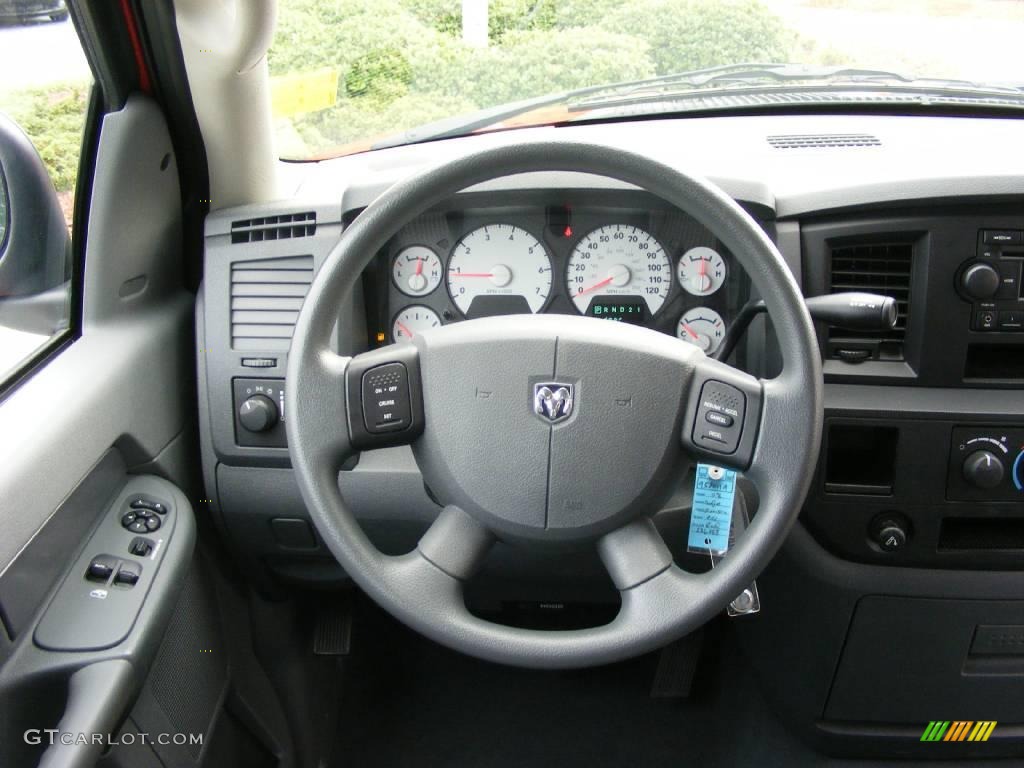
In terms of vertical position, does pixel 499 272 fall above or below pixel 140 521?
above

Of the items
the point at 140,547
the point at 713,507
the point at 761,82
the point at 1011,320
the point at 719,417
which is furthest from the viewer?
the point at 761,82

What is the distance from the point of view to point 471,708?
2232 mm

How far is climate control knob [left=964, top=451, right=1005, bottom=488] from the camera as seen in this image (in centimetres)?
157

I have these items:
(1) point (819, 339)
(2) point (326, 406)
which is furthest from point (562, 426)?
(1) point (819, 339)

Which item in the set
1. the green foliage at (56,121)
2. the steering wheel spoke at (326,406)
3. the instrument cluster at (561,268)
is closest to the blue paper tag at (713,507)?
the instrument cluster at (561,268)

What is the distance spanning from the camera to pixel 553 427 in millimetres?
1154

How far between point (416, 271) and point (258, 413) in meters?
0.38

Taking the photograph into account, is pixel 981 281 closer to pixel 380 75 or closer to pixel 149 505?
pixel 380 75

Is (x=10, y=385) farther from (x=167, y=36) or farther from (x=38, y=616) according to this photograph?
(x=167, y=36)

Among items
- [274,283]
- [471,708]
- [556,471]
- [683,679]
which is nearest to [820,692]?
[683,679]

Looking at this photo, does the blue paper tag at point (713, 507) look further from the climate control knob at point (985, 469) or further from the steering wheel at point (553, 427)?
the climate control knob at point (985, 469)

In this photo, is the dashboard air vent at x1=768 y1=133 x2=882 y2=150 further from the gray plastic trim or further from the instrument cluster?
the gray plastic trim

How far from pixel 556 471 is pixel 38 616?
76 centimetres

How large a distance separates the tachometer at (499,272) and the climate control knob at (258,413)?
0.39 m
